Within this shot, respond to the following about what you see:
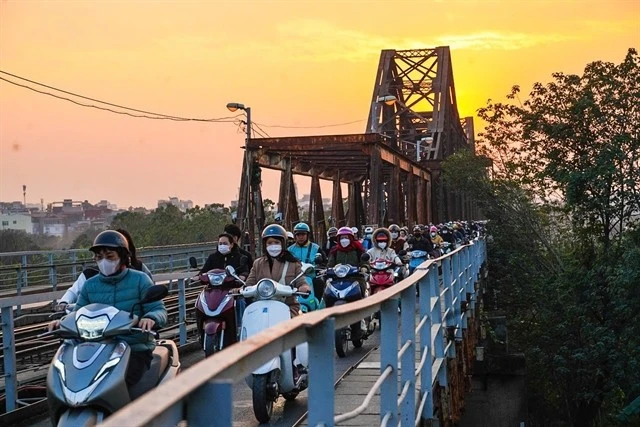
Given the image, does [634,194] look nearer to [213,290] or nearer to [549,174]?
[549,174]

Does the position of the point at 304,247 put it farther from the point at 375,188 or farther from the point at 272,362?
the point at 375,188

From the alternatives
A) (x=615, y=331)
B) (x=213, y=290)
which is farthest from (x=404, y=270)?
(x=615, y=331)

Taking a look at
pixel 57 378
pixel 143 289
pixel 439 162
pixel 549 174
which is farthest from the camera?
pixel 439 162

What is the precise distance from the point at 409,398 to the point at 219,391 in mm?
3363

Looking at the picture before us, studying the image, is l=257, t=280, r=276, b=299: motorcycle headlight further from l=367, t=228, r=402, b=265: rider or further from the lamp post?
the lamp post

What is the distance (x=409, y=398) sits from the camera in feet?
16.2

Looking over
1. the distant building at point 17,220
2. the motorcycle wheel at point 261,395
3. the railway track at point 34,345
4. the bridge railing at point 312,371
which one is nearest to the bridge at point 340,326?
the bridge railing at point 312,371

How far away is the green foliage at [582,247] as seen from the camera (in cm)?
2266

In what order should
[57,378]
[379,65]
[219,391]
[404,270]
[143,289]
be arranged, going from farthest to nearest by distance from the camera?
[379,65]
[404,270]
[143,289]
[57,378]
[219,391]

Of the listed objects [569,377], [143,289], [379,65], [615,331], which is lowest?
[569,377]

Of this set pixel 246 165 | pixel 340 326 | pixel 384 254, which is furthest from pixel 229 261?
pixel 246 165

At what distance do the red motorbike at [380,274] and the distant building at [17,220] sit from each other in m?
56.1

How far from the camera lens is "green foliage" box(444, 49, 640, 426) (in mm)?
22656

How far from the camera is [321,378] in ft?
8.97
